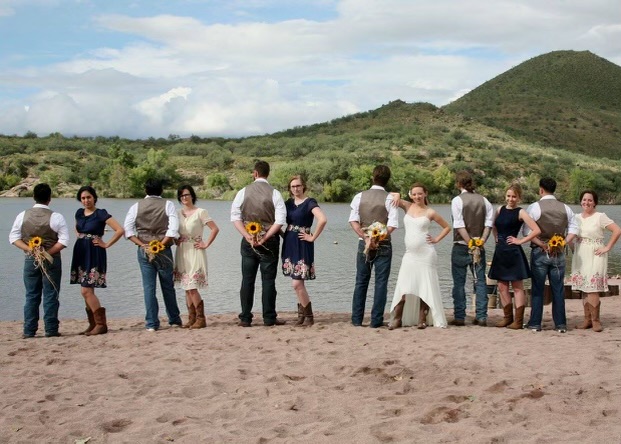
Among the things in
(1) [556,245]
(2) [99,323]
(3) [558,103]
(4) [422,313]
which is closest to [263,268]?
(4) [422,313]

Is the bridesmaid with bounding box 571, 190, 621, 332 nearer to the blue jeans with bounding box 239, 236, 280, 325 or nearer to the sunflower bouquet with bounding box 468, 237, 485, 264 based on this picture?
the sunflower bouquet with bounding box 468, 237, 485, 264

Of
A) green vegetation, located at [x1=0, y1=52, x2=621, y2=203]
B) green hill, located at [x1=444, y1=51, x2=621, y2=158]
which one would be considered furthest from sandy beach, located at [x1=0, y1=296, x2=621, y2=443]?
green hill, located at [x1=444, y1=51, x2=621, y2=158]

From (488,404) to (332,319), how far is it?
16.4 feet

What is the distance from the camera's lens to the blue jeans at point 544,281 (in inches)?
360

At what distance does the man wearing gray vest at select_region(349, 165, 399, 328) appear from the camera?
942 cm

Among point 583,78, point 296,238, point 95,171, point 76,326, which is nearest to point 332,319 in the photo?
point 296,238

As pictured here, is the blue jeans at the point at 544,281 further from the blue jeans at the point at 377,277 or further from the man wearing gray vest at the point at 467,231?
the blue jeans at the point at 377,277

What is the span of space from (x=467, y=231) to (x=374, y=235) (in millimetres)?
1256

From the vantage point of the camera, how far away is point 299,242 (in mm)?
9594

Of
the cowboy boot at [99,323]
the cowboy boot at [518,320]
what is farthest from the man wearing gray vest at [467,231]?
the cowboy boot at [99,323]

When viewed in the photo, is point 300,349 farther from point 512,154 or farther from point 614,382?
point 512,154

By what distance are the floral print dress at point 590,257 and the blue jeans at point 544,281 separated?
11.8 inches

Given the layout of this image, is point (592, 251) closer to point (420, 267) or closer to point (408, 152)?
point (420, 267)

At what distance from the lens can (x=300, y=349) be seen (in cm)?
822
